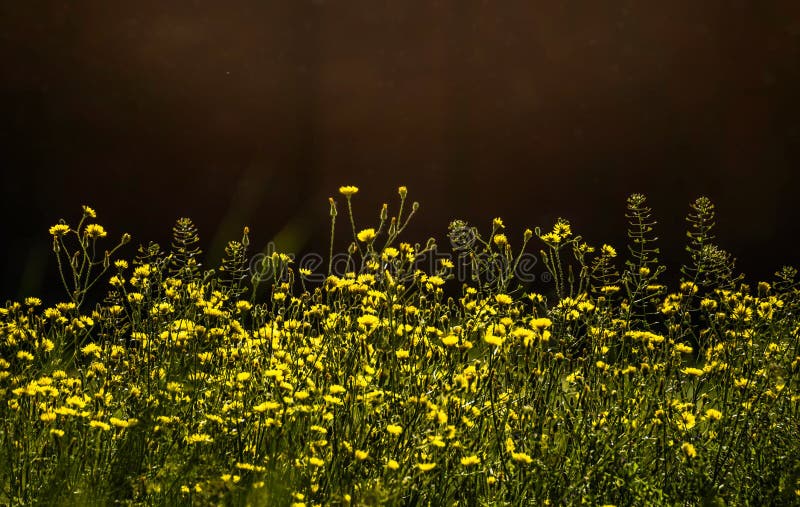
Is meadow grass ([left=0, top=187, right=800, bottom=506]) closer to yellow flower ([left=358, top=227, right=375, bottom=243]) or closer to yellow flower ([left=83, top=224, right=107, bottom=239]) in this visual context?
yellow flower ([left=358, top=227, right=375, bottom=243])

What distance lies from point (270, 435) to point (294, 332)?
1.81 feet

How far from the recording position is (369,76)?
660 cm

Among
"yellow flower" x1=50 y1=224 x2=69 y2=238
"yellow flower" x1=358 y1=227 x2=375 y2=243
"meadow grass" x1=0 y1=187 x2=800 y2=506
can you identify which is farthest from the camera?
"yellow flower" x1=50 y1=224 x2=69 y2=238

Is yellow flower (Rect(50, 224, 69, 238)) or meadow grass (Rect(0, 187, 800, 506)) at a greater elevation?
yellow flower (Rect(50, 224, 69, 238))

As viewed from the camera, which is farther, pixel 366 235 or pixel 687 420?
pixel 687 420

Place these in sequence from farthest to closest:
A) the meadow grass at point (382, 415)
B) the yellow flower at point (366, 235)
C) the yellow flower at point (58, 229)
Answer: the yellow flower at point (58, 229)
the yellow flower at point (366, 235)
the meadow grass at point (382, 415)

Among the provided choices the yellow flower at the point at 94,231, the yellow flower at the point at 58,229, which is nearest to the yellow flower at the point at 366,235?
the yellow flower at the point at 94,231

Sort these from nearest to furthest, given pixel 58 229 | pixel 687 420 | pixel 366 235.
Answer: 1. pixel 366 235
2. pixel 687 420
3. pixel 58 229

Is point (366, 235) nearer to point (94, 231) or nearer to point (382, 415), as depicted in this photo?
point (382, 415)

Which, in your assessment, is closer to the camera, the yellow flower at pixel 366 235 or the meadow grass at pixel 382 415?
the meadow grass at pixel 382 415

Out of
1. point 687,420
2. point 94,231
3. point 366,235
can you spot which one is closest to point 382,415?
point 366,235

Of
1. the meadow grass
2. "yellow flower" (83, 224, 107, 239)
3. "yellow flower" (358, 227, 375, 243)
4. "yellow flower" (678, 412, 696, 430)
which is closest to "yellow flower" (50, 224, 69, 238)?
"yellow flower" (83, 224, 107, 239)

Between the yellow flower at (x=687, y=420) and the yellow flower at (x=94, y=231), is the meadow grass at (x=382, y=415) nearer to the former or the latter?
the yellow flower at (x=687, y=420)

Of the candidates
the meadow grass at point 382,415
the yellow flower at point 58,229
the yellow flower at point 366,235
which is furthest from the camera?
the yellow flower at point 58,229
